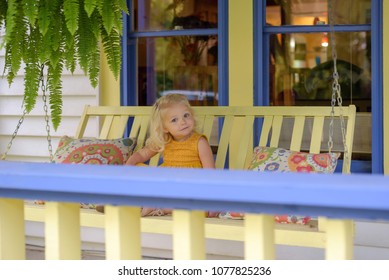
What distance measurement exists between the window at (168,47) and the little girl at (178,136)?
22.1 inches

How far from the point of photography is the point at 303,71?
4.48 metres

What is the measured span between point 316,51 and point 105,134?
149 cm

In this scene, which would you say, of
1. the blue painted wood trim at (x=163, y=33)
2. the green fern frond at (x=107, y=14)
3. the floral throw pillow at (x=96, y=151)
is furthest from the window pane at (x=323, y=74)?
the green fern frond at (x=107, y=14)

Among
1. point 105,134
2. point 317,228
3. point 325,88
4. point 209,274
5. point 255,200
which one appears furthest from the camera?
point 325,88

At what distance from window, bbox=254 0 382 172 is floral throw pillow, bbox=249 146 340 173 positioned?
548 millimetres

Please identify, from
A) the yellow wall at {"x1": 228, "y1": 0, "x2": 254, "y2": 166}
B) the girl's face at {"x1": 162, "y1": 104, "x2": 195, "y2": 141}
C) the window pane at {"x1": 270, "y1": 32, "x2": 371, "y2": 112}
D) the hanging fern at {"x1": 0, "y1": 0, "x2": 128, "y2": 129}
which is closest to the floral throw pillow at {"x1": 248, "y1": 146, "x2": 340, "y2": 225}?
the girl's face at {"x1": 162, "y1": 104, "x2": 195, "y2": 141}

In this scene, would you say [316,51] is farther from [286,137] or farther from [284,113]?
[284,113]

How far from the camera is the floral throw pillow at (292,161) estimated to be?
10.7ft

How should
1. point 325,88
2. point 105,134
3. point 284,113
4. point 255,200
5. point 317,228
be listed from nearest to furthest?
1. point 255,200
2. point 317,228
3. point 284,113
4. point 105,134
5. point 325,88

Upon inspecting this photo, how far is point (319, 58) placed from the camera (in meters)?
4.52

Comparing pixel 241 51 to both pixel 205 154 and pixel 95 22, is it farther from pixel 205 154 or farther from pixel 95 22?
pixel 95 22

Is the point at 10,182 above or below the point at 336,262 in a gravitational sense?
above

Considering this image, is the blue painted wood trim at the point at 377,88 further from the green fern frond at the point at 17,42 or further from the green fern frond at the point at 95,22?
the green fern frond at the point at 17,42

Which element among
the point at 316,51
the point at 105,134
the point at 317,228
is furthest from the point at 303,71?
the point at 317,228
